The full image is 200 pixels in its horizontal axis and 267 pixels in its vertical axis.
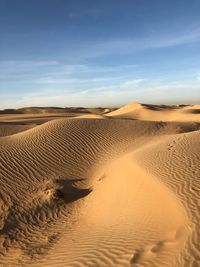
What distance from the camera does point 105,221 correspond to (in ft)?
29.3

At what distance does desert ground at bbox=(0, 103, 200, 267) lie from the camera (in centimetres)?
676

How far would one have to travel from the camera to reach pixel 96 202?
10.7m

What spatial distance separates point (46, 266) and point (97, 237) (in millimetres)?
1356

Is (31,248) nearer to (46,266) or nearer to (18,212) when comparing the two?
(46,266)

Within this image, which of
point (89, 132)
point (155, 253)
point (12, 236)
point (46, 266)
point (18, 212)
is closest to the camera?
point (155, 253)

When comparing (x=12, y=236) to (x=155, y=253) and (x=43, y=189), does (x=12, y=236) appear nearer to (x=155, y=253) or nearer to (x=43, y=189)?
(x=43, y=189)

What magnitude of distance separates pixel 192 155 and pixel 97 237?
469 cm

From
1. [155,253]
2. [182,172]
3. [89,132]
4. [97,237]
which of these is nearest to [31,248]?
[97,237]

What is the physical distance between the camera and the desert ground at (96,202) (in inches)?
266

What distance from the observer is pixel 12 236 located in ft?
30.6

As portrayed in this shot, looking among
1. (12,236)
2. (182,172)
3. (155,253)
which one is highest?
(182,172)

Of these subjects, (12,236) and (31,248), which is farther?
(12,236)

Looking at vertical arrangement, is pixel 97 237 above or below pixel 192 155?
below

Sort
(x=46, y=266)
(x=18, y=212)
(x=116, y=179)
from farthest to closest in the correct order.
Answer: (x=116, y=179), (x=18, y=212), (x=46, y=266)
